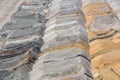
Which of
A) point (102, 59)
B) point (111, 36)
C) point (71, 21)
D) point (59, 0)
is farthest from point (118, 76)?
point (59, 0)

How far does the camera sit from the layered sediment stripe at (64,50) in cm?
644

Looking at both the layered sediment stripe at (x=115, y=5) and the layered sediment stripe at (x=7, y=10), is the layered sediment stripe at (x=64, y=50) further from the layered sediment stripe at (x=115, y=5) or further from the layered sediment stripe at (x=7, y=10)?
the layered sediment stripe at (x=7, y=10)

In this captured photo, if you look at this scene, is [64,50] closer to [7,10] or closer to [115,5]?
Answer: [115,5]

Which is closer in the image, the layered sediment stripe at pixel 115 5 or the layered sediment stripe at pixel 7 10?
the layered sediment stripe at pixel 115 5

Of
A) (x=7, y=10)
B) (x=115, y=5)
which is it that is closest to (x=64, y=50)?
(x=115, y=5)

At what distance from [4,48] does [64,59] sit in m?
2.00

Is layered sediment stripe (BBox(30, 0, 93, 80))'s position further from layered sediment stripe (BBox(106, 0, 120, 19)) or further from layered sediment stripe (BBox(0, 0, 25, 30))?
layered sediment stripe (BBox(0, 0, 25, 30))

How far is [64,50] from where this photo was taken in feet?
25.1

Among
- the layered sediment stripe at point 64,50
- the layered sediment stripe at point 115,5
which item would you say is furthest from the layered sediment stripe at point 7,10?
the layered sediment stripe at point 115,5

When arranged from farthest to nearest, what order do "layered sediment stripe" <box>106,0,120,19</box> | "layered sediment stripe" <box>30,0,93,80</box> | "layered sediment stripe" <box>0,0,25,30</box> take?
"layered sediment stripe" <box>0,0,25,30</box> → "layered sediment stripe" <box>106,0,120,19</box> → "layered sediment stripe" <box>30,0,93,80</box>

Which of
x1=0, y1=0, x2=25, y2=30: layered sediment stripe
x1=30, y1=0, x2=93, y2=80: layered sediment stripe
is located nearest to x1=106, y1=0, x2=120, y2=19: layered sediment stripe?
x1=30, y1=0, x2=93, y2=80: layered sediment stripe

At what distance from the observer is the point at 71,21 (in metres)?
9.99

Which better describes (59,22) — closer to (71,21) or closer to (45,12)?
(71,21)

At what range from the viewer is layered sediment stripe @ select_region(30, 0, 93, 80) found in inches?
254
